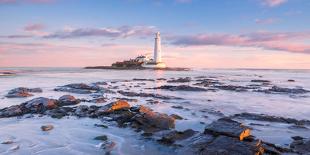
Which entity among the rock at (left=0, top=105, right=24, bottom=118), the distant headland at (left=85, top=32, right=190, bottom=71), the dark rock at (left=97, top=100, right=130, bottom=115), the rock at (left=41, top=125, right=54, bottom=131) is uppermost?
the distant headland at (left=85, top=32, right=190, bottom=71)

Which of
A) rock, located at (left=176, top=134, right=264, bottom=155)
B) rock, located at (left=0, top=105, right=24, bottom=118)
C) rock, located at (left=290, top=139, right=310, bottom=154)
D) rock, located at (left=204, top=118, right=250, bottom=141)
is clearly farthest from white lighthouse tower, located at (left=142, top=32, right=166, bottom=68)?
rock, located at (left=176, top=134, right=264, bottom=155)

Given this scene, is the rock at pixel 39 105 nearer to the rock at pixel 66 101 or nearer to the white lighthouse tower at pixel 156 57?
the rock at pixel 66 101

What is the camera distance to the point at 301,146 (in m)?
9.91

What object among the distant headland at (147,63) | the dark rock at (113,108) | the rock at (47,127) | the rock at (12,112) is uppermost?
the distant headland at (147,63)

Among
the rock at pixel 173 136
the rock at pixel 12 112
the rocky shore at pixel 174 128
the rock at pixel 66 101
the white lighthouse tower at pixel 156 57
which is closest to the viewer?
the rocky shore at pixel 174 128

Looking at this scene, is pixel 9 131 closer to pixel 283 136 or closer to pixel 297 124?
→ pixel 283 136

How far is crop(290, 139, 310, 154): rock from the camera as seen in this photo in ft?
31.2

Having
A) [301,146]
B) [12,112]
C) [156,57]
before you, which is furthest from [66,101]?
[156,57]

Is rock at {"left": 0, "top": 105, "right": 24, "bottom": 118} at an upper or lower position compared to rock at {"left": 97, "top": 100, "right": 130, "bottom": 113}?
lower

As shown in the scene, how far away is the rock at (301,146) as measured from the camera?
A: 950 centimetres

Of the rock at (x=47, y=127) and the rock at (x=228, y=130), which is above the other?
the rock at (x=228, y=130)

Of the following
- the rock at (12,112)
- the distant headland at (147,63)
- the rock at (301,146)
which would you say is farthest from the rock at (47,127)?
the distant headland at (147,63)

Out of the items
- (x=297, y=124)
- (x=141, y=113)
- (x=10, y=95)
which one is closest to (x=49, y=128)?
(x=141, y=113)

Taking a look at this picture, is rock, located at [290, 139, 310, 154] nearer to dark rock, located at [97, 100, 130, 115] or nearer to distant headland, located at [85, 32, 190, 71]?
dark rock, located at [97, 100, 130, 115]
